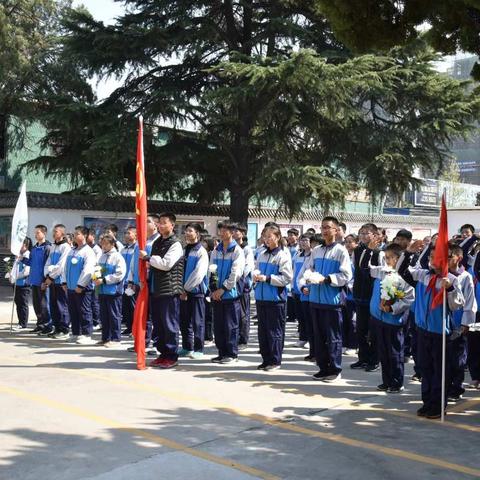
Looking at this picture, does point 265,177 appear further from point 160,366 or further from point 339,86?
point 160,366

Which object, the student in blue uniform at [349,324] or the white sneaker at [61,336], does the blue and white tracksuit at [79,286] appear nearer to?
the white sneaker at [61,336]

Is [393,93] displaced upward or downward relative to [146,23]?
downward

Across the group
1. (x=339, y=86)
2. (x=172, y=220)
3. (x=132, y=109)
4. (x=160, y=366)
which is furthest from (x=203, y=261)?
(x=132, y=109)

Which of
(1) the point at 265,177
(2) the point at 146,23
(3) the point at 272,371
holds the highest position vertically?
(2) the point at 146,23

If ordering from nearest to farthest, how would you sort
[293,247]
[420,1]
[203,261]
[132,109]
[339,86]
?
[420,1] → [203,261] → [293,247] → [339,86] → [132,109]

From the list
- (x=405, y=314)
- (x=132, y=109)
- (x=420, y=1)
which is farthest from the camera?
(x=132, y=109)

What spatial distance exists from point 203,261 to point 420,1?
4648mm

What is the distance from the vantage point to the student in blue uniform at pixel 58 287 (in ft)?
38.0

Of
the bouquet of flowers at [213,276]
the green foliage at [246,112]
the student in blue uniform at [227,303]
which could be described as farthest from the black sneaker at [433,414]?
the green foliage at [246,112]

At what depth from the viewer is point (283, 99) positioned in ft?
60.0

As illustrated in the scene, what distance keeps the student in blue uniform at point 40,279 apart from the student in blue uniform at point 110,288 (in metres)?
1.59

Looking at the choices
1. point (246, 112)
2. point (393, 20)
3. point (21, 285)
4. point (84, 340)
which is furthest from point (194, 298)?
point (246, 112)

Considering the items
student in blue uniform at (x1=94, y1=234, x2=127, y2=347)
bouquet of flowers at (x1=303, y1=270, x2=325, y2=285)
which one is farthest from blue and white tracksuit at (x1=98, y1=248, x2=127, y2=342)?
bouquet of flowers at (x1=303, y1=270, x2=325, y2=285)

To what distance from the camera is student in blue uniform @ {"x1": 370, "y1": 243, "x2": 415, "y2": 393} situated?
7.52m
